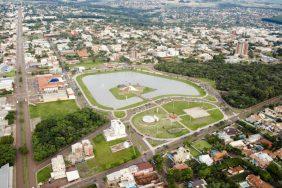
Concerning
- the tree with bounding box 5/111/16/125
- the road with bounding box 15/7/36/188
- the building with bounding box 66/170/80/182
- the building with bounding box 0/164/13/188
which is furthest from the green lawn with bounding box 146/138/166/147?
the tree with bounding box 5/111/16/125

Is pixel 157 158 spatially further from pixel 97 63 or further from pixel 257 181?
pixel 97 63

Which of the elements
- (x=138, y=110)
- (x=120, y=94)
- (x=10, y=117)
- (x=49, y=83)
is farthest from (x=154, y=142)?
(x=49, y=83)

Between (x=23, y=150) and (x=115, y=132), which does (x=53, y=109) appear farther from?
(x=115, y=132)

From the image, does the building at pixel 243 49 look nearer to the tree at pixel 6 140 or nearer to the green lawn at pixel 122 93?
the green lawn at pixel 122 93

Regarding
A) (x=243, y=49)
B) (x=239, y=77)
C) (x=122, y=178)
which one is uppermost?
(x=243, y=49)

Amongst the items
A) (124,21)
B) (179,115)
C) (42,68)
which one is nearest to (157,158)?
(179,115)

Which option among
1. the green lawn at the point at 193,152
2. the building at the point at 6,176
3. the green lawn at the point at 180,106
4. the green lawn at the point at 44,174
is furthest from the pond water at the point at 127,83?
the building at the point at 6,176
